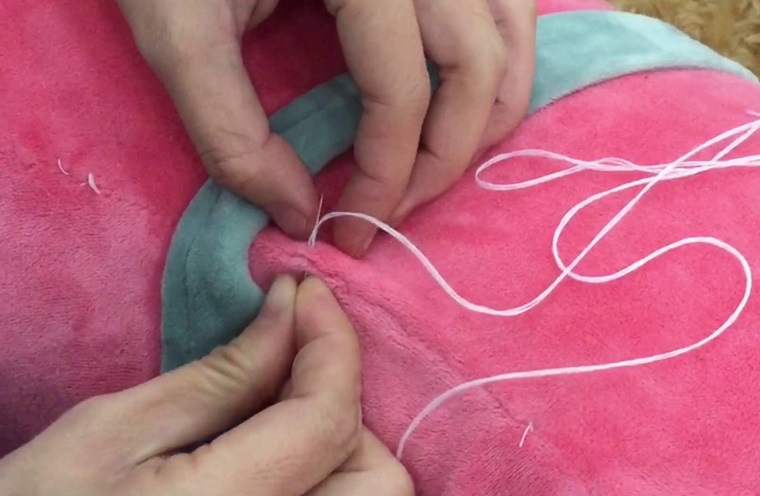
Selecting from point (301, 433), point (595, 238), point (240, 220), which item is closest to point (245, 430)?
point (301, 433)

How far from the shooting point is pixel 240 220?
502mm

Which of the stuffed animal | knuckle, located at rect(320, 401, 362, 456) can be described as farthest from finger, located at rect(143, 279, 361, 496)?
the stuffed animal

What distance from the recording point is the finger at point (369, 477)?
45 cm

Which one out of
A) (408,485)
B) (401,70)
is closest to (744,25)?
(401,70)

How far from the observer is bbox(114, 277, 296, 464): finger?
44 cm

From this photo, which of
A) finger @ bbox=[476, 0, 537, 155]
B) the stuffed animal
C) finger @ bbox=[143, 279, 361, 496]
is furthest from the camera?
the stuffed animal

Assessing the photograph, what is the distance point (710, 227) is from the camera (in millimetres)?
514

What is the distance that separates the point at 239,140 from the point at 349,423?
0.56 ft

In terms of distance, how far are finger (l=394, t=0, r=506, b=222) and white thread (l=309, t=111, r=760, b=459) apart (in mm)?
31

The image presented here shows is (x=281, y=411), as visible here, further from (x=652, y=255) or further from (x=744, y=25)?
(x=744, y=25)

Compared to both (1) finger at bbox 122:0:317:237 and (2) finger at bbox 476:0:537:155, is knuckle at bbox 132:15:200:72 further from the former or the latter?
(2) finger at bbox 476:0:537:155

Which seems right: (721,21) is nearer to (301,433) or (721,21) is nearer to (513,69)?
(513,69)

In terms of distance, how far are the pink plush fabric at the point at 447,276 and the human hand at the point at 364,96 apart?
26 millimetres

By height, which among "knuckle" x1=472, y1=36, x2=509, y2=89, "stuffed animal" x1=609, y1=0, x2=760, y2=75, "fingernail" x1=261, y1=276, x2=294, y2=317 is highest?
"knuckle" x1=472, y1=36, x2=509, y2=89
